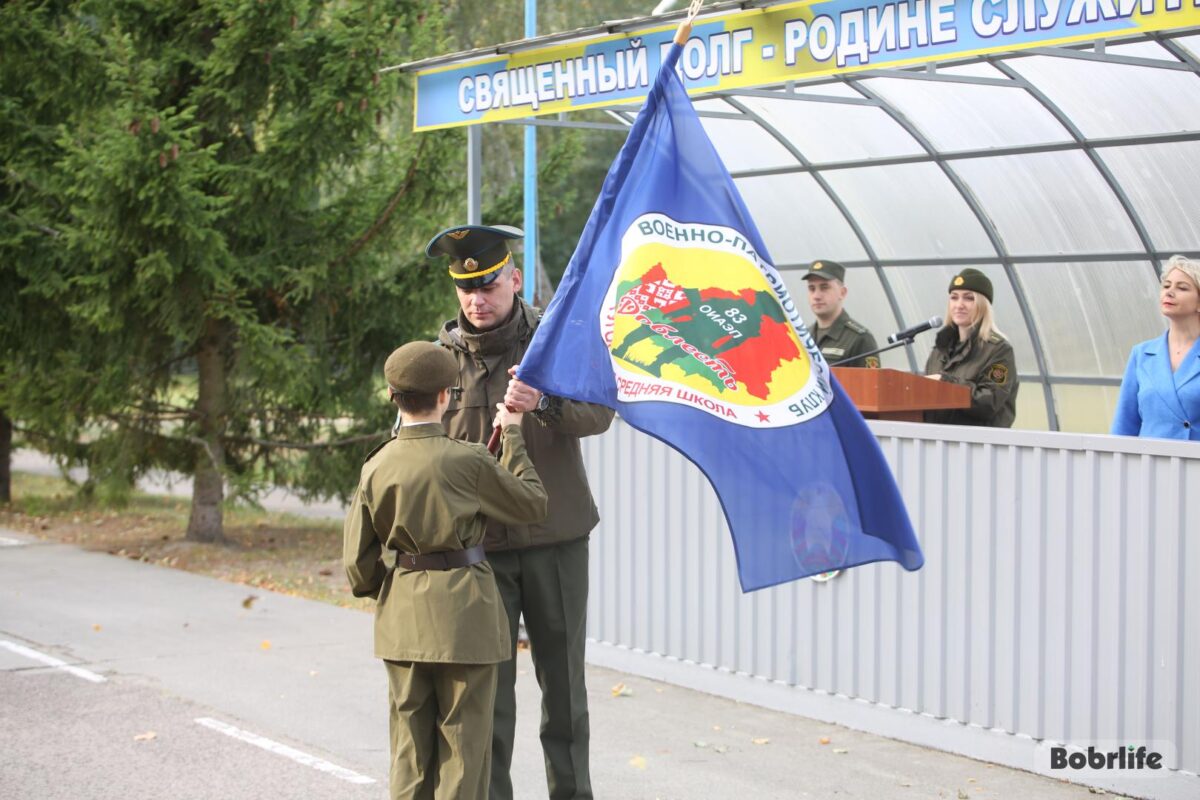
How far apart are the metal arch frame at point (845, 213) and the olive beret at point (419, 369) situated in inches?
289

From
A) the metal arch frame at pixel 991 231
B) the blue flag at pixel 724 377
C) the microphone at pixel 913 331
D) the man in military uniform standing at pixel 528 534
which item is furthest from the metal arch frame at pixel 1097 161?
the man in military uniform standing at pixel 528 534

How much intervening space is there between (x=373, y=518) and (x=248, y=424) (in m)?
9.67

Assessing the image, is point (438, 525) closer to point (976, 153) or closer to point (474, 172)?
point (474, 172)

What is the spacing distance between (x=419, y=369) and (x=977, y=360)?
13.8 feet

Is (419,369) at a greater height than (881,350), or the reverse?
(881,350)

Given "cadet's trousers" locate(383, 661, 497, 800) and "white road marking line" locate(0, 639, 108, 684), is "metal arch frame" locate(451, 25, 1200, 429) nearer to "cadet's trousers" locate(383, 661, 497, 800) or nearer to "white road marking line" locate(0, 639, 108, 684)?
"white road marking line" locate(0, 639, 108, 684)

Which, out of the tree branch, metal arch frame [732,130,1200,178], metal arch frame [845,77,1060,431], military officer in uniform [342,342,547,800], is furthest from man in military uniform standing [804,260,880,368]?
the tree branch

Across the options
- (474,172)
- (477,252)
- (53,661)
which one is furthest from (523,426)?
(474,172)

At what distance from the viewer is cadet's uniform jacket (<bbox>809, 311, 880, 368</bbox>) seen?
26.4 feet

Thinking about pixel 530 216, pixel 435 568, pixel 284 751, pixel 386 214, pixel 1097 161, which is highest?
pixel 1097 161

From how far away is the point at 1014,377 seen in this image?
7598 mm

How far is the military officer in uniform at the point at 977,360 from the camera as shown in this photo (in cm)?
749

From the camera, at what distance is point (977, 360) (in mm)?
7648

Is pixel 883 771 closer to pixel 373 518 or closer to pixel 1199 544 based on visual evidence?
pixel 1199 544
